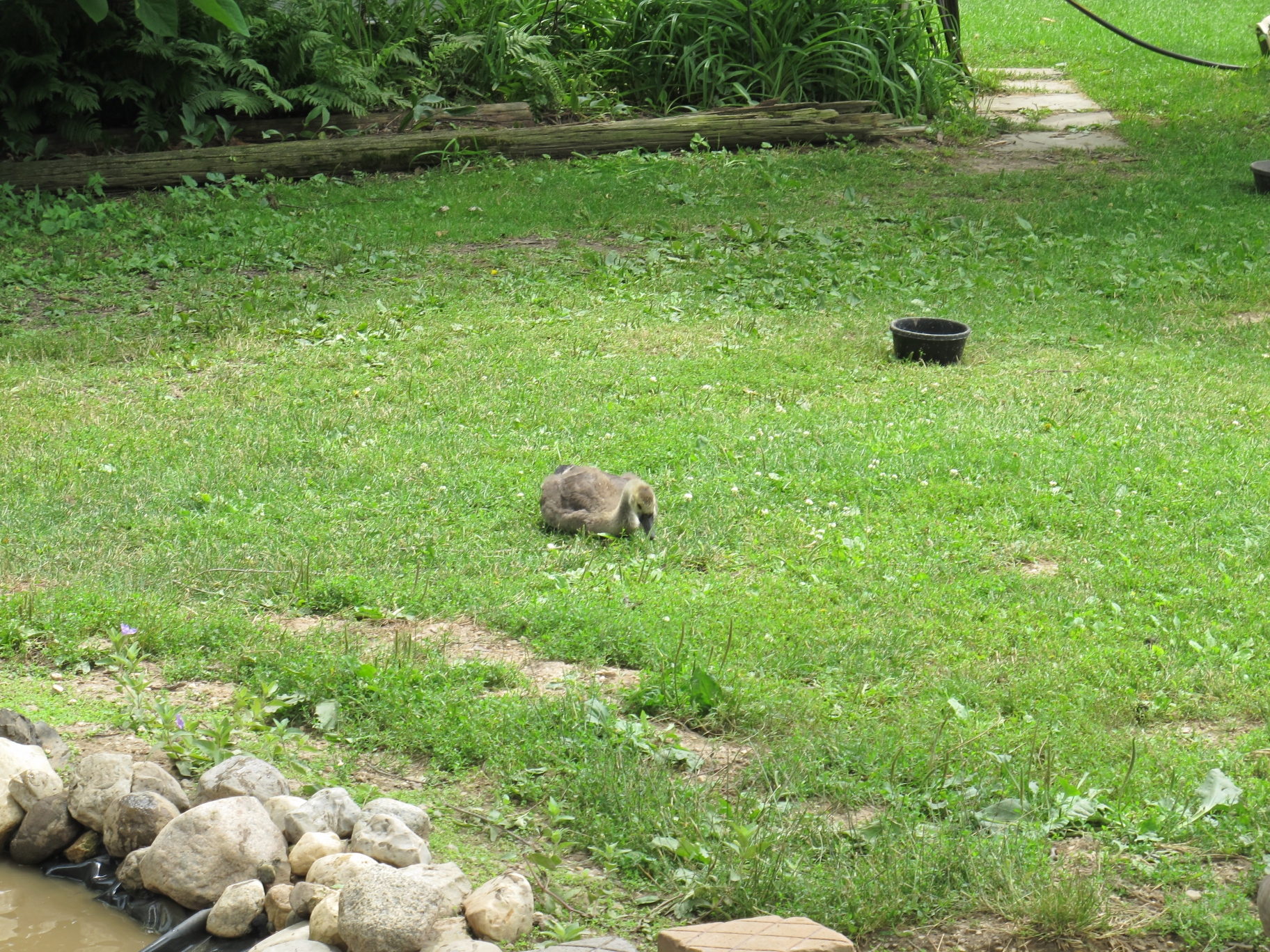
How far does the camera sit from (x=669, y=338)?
8820 mm

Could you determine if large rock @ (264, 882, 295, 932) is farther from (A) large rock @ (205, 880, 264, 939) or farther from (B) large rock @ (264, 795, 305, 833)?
(B) large rock @ (264, 795, 305, 833)

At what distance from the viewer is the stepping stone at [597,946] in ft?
9.57

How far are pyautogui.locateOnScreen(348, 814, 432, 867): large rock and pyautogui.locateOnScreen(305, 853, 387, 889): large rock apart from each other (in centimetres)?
4

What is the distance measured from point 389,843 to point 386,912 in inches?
12.7

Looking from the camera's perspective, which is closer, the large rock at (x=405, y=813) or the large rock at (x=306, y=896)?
the large rock at (x=306, y=896)

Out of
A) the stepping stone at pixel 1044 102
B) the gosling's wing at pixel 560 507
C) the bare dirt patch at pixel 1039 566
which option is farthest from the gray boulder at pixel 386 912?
the stepping stone at pixel 1044 102

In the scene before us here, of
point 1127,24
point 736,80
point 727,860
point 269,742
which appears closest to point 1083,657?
point 727,860

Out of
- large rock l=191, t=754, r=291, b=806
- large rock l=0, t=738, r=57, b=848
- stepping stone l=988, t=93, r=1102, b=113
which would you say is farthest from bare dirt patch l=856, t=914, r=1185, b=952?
stepping stone l=988, t=93, r=1102, b=113

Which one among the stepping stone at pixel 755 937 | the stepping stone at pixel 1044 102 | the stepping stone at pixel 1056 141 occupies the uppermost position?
the stepping stone at pixel 1044 102

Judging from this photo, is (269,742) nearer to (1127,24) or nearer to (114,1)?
(114,1)

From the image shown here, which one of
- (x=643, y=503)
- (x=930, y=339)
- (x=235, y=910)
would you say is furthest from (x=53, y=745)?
(x=930, y=339)

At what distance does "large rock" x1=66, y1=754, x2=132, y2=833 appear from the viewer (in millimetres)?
3549

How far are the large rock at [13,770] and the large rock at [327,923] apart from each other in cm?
111

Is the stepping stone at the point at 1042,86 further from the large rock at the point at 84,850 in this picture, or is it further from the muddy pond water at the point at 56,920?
the muddy pond water at the point at 56,920
